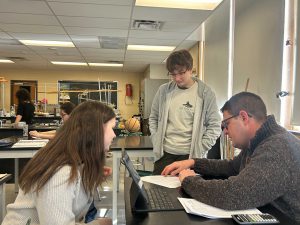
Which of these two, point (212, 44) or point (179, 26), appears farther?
point (212, 44)

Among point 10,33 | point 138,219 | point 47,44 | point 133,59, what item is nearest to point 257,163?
point 138,219

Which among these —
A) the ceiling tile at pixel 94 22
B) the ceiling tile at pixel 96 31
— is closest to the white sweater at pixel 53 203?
the ceiling tile at pixel 94 22

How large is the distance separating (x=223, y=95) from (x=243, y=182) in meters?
3.32

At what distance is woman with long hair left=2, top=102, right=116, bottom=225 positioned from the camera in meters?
0.96

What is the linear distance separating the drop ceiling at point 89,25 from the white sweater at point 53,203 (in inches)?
102

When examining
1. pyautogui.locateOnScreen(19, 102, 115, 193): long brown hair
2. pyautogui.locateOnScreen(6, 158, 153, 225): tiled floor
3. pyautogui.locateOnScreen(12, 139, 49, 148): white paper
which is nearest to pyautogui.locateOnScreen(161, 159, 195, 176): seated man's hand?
pyautogui.locateOnScreen(19, 102, 115, 193): long brown hair

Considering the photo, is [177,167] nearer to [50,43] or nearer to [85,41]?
[85,41]

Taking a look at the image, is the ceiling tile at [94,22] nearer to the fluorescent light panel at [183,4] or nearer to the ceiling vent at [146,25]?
the ceiling vent at [146,25]

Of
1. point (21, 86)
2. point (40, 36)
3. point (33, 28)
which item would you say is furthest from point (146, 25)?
point (21, 86)

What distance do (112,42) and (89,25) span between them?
1.10 m

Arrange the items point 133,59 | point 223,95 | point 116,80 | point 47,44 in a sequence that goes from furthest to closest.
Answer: point 116,80 < point 133,59 < point 47,44 < point 223,95

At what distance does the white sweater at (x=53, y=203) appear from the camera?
37.6 inches

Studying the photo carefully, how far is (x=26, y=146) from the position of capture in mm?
2762

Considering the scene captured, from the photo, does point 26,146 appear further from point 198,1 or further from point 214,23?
point 214,23
